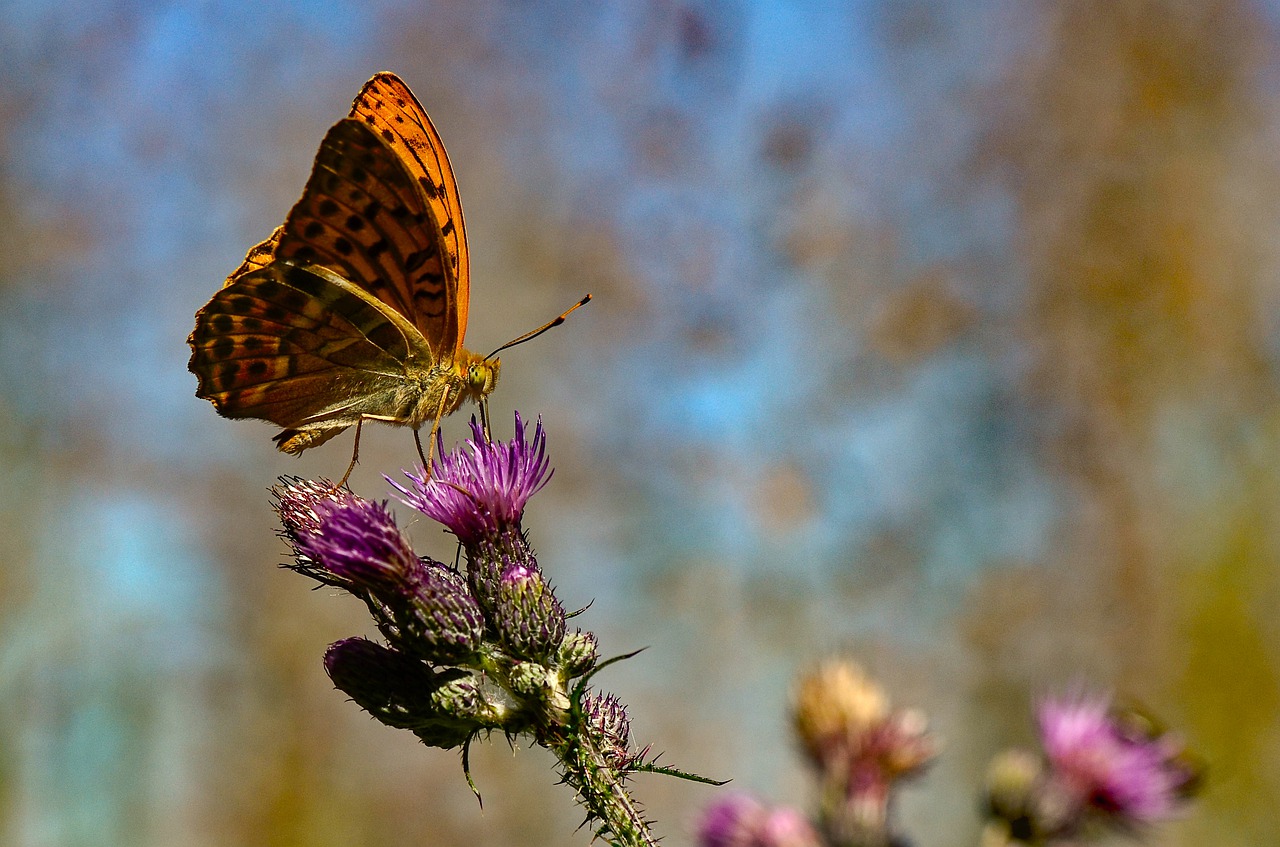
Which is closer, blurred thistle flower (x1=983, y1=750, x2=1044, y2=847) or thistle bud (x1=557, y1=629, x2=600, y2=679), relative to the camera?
blurred thistle flower (x1=983, y1=750, x2=1044, y2=847)

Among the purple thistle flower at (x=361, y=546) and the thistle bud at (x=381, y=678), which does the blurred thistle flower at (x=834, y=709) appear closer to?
the thistle bud at (x=381, y=678)

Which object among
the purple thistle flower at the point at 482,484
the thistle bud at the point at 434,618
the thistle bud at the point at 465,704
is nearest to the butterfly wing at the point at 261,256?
the purple thistle flower at the point at 482,484

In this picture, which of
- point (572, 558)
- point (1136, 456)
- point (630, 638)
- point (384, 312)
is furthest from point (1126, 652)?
point (384, 312)

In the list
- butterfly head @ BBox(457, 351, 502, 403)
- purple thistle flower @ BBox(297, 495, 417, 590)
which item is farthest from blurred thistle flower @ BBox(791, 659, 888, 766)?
butterfly head @ BBox(457, 351, 502, 403)

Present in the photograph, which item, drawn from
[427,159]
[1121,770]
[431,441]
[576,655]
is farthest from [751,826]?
[427,159]

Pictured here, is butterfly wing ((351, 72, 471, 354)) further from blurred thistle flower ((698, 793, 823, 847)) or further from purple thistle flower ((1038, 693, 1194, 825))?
purple thistle flower ((1038, 693, 1194, 825))

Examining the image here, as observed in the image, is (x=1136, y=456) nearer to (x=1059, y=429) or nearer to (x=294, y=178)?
(x=1059, y=429)

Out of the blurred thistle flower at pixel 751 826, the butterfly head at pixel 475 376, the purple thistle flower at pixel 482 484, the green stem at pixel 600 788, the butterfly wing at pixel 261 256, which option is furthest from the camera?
the butterfly head at pixel 475 376
